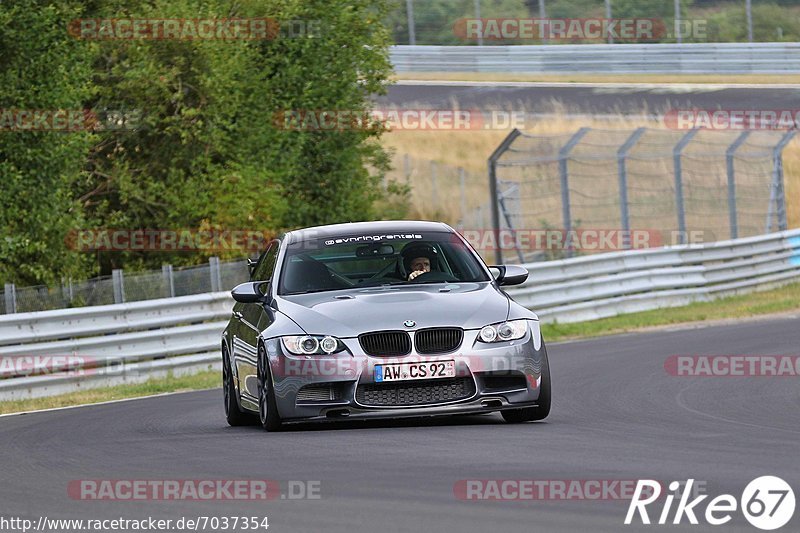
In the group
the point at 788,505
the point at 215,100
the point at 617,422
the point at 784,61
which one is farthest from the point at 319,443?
the point at 784,61

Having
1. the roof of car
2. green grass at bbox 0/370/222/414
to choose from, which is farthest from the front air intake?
green grass at bbox 0/370/222/414

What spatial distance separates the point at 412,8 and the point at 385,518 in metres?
42.1

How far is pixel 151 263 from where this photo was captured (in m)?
28.5

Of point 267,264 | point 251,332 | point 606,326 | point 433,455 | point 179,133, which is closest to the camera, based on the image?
point 433,455

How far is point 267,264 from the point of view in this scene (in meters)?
12.2

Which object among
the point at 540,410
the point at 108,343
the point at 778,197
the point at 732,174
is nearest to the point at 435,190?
the point at 778,197

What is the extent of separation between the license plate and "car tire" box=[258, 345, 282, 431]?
78cm

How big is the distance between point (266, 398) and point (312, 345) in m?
0.61

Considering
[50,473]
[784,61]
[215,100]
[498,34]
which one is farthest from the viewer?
[498,34]

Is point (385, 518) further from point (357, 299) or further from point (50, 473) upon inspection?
point (357, 299)

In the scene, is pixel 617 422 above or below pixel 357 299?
below

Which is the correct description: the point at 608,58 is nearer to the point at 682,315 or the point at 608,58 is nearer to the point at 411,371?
the point at 682,315

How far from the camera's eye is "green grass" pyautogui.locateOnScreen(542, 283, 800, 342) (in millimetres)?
22875

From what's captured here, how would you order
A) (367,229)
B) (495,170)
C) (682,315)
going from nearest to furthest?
(367,229), (682,315), (495,170)
